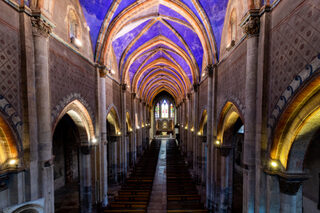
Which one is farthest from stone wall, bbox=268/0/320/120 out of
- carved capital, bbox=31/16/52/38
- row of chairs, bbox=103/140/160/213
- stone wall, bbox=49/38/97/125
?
row of chairs, bbox=103/140/160/213

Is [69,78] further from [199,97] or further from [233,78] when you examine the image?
[199,97]

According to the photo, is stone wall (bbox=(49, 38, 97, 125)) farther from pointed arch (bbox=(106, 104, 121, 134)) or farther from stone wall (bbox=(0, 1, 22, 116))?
pointed arch (bbox=(106, 104, 121, 134))

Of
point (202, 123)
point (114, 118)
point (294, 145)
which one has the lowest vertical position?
point (202, 123)

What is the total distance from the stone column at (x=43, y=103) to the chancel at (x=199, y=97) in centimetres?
3

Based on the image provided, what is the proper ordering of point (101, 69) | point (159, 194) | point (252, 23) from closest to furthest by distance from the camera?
1. point (252, 23)
2. point (101, 69)
3. point (159, 194)

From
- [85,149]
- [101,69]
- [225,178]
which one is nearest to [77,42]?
[101,69]

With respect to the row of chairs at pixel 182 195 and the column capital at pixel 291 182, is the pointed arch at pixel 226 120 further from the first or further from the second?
the row of chairs at pixel 182 195

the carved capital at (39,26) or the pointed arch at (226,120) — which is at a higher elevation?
the carved capital at (39,26)

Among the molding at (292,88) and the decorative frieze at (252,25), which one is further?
the decorative frieze at (252,25)

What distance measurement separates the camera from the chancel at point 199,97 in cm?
411

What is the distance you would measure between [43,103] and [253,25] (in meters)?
7.29

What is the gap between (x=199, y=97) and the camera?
14.7m

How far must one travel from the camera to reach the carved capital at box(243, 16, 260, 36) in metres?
4.94

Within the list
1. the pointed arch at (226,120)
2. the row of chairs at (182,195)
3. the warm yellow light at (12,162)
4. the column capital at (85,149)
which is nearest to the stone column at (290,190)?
→ the pointed arch at (226,120)
